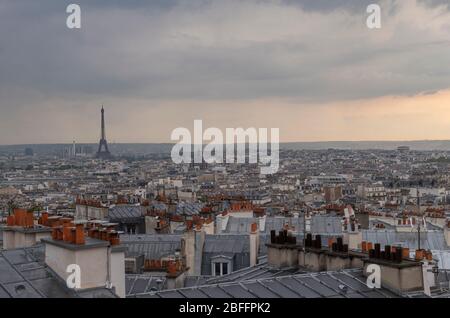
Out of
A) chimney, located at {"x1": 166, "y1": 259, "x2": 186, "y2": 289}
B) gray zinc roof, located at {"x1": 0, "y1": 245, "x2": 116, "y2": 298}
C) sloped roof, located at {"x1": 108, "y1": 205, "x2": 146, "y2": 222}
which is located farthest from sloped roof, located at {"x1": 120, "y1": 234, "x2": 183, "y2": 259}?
gray zinc roof, located at {"x1": 0, "y1": 245, "x2": 116, "y2": 298}

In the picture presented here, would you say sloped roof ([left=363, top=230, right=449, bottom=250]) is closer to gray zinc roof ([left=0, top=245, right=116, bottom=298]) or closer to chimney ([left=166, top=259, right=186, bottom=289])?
chimney ([left=166, top=259, right=186, bottom=289])

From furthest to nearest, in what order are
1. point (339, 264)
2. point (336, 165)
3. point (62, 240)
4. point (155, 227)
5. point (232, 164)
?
point (336, 165)
point (232, 164)
point (155, 227)
point (339, 264)
point (62, 240)

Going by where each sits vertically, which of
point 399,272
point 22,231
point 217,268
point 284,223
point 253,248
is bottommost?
point 217,268

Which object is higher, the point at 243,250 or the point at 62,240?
the point at 62,240

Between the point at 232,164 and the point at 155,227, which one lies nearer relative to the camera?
the point at 155,227

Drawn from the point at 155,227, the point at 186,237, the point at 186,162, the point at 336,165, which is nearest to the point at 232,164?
the point at 186,162

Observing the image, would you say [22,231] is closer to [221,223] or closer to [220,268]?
[220,268]

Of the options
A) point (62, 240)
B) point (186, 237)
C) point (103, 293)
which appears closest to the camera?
point (103, 293)

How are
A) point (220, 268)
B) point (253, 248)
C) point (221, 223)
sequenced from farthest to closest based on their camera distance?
point (221, 223) → point (220, 268) → point (253, 248)

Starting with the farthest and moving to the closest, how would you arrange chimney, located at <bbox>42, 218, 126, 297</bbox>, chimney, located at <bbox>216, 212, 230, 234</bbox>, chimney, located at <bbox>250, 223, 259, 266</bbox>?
chimney, located at <bbox>216, 212, 230, 234</bbox> < chimney, located at <bbox>250, 223, 259, 266</bbox> < chimney, located at <bbox>42, 218, 126, 297</bbox>

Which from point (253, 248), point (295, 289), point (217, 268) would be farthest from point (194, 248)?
point (295, 289)

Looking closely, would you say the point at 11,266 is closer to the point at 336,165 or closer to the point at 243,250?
the point at 243,250
